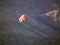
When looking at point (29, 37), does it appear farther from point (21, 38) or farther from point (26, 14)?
point (26, 14)

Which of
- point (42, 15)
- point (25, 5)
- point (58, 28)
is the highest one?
point (25, 5)

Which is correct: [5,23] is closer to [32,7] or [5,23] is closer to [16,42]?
[16,42]

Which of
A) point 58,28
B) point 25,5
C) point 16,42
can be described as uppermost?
point 25,5

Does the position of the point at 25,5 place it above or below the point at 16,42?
above

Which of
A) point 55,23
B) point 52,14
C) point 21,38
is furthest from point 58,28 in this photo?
point 21,38

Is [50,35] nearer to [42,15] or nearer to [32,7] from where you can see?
[42,15]

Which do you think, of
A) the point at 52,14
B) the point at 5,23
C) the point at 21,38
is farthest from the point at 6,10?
the point at 52,14

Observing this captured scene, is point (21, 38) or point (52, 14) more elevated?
point (52, 14)
